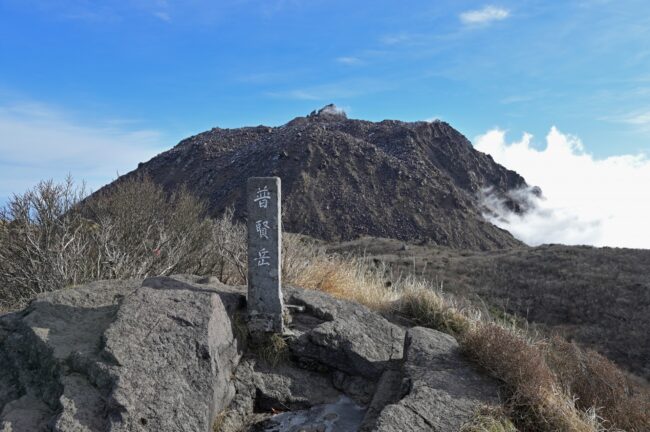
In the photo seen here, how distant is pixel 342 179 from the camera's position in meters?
52.4

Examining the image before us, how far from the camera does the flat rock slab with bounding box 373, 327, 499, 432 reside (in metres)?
3.97

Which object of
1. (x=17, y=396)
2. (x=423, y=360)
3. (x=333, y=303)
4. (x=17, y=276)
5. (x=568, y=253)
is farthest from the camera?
(x=568, y=253)

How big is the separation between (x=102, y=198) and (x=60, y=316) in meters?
9.43

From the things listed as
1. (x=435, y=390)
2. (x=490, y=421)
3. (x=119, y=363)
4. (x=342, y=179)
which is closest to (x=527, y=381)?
(x=490, y=421)

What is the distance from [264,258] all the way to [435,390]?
215 centimetres

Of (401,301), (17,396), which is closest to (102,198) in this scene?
(401,301)

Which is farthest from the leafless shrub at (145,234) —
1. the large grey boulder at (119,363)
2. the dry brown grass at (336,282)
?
the large grey boulder at (119,363)

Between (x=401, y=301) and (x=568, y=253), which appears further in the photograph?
(x=568, y=253)

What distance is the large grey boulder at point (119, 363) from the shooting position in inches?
150

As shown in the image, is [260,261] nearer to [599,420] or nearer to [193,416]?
[193,416]

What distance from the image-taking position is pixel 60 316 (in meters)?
4.95

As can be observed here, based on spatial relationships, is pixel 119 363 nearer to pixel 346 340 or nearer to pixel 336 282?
pixel 346 340

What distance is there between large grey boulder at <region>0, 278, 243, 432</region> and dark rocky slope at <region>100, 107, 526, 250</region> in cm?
3461

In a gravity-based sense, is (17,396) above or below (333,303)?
below
